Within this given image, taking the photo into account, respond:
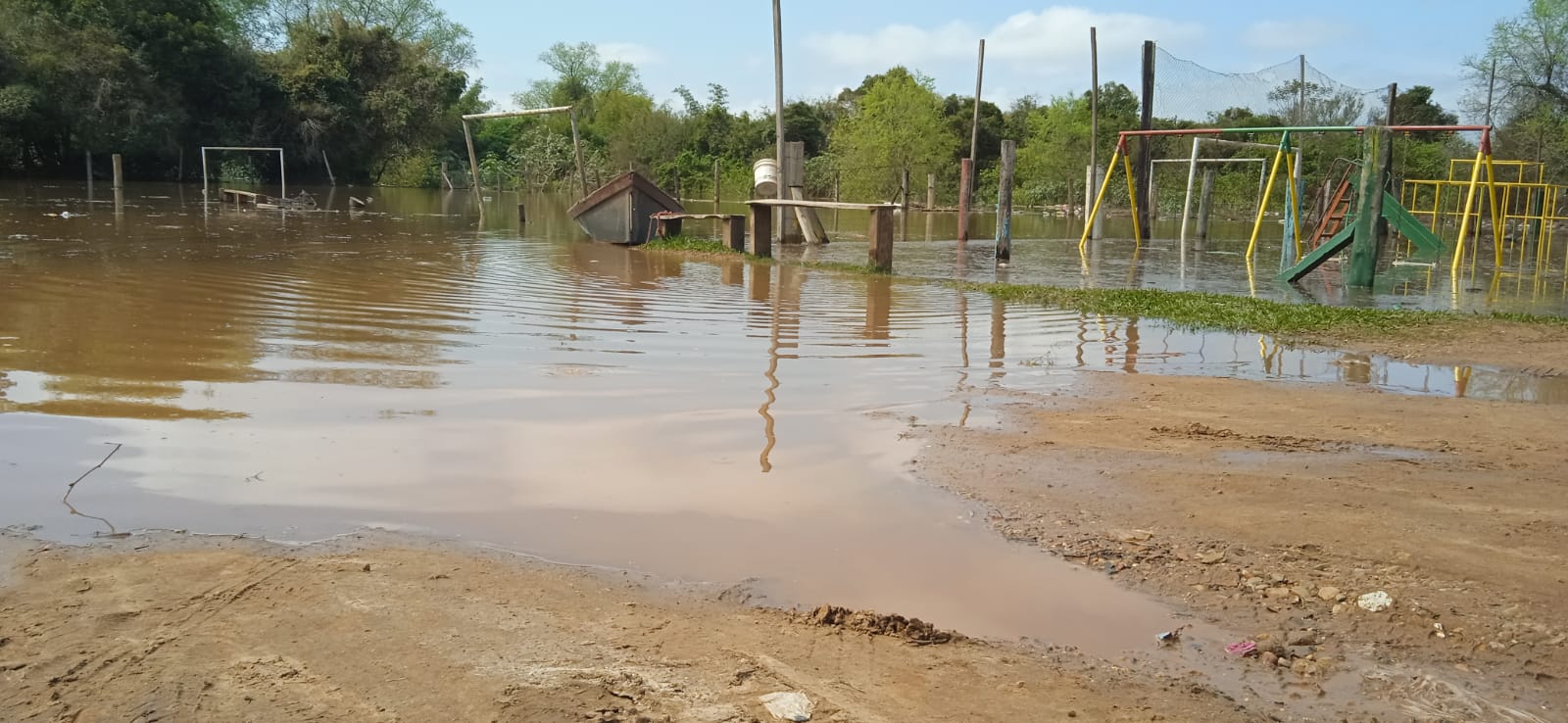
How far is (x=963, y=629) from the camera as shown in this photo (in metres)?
3.44

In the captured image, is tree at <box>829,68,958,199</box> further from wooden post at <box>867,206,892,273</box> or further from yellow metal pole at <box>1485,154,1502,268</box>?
wooden post at <box>867,206,892,273</box>

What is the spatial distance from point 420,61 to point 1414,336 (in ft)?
170

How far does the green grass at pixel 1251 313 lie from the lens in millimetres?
9812

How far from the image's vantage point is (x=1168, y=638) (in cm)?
336

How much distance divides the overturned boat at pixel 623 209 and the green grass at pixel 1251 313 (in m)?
8.99

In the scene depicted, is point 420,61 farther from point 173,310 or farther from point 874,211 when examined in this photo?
point 173,310

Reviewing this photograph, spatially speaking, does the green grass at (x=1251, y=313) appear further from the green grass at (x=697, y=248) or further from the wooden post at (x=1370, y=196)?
the green grass at (x=697, y=248)

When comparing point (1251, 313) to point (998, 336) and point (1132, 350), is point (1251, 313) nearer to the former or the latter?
point (1132, 350)

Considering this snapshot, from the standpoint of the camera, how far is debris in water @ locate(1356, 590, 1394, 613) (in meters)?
3.53

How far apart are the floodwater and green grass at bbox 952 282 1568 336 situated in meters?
0.51

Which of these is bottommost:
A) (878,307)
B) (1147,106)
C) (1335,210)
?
(878,307)

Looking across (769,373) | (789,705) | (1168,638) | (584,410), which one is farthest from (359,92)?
(789,705)

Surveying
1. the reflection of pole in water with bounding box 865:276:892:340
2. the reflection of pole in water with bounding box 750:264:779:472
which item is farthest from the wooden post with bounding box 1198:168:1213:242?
the reflection of pole in water with bounding box 750:264:779:472

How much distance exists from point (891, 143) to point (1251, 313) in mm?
28471
